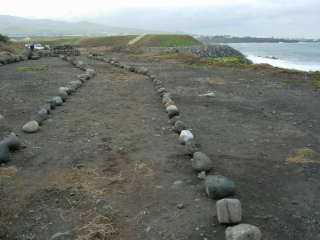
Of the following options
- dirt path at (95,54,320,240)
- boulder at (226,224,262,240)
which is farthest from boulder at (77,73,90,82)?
boulder at (226,224,262,240)

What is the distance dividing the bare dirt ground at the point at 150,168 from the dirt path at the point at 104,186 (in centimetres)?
2

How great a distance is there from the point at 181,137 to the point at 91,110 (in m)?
4.55

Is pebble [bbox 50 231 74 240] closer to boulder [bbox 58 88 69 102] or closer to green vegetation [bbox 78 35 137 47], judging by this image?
boulder [bbox 58 88 69 102]

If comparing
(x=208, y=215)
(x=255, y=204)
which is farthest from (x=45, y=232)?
(x=255, y=204)

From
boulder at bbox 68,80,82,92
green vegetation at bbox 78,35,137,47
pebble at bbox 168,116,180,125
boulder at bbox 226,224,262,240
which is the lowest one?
green vegetation at bbox 78,35,137,47

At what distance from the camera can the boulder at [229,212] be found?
684cm

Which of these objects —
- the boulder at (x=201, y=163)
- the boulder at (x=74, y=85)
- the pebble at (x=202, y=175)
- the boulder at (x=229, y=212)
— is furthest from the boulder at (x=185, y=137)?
the boulder at (x=74, y=85)

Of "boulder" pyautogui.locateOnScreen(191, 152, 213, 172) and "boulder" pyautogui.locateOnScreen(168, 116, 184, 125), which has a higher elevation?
"boulder" pyautogui.locateOnScreen(191, 152, 213, 172)

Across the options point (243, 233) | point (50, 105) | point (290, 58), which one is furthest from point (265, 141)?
point (290, 58)

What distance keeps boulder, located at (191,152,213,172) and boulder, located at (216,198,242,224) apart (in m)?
2.05

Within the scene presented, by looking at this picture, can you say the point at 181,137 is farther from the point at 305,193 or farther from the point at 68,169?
the point at 305,193

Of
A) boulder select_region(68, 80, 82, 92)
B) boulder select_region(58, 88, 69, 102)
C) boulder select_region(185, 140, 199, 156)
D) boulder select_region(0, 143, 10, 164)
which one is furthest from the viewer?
boulder select_region(68, 80, 82, 92)

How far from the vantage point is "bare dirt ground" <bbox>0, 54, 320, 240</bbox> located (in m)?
7.02

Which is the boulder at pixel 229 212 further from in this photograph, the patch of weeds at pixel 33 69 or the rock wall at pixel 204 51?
the rock wall at pixel 204 51
